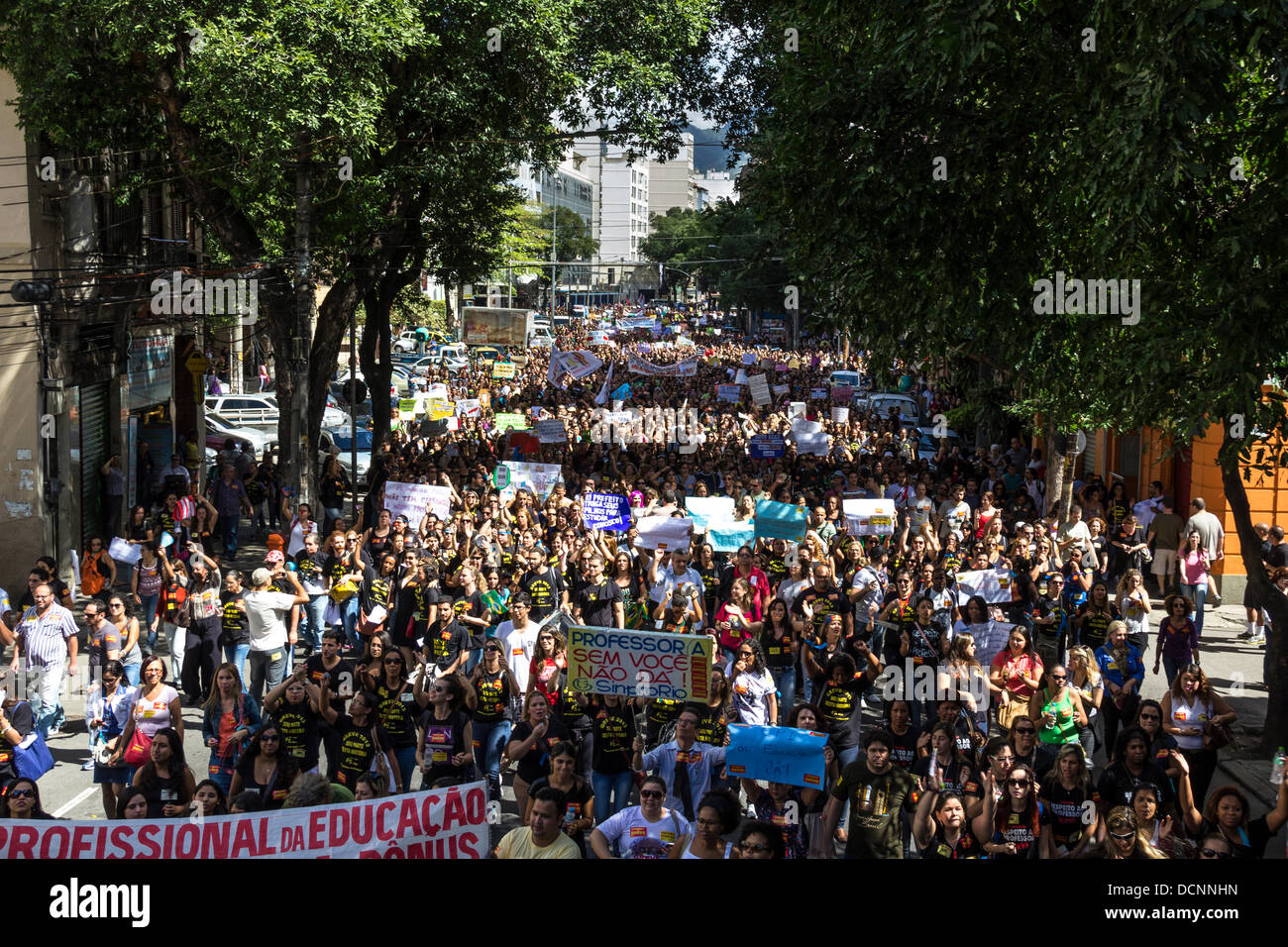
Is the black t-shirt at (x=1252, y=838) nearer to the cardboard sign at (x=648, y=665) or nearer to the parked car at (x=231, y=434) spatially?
the cardboard sign at (x=648, y=665)

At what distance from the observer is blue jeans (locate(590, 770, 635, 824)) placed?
30.6 ft

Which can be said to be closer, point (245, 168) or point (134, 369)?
point (245, 168)

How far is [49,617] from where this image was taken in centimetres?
1195

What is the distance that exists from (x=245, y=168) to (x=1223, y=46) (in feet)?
43.4

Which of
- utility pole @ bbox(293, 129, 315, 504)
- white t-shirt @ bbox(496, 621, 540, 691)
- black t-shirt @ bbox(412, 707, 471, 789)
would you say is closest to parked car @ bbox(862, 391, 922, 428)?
utility pole @ bbox(293, 129, 315, 504)

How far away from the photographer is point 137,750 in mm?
9484

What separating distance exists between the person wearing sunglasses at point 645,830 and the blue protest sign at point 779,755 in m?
0.90

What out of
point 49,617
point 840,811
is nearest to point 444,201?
point 49,617

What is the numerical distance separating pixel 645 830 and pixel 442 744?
84.7 inches

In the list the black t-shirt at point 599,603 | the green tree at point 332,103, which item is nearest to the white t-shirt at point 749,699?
the black t-shirt at point 599,603

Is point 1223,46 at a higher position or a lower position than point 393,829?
higher
